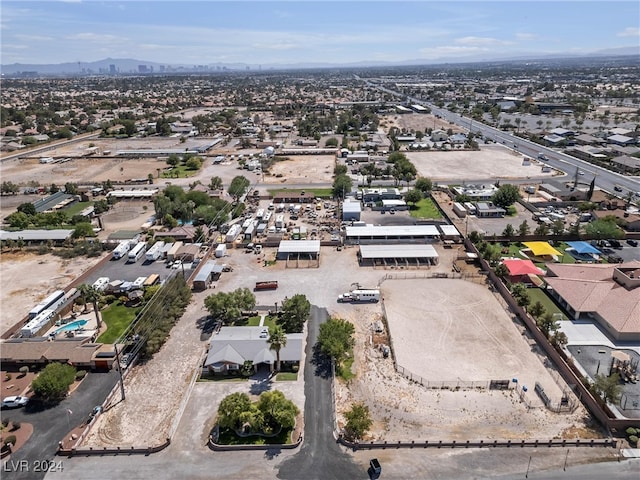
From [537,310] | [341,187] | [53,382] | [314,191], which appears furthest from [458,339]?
[314,191]

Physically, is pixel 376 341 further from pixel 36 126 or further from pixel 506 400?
pixel 36 126

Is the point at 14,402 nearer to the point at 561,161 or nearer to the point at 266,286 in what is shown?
the point at 266,286

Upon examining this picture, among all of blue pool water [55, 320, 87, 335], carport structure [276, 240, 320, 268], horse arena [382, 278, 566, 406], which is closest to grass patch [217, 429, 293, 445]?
horse arena [382, 278, 566, 406]

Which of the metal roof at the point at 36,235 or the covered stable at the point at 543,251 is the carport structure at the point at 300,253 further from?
the metal roof at the point at 36,235

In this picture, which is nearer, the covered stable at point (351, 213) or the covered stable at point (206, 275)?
the covered stable at point (206, 275)

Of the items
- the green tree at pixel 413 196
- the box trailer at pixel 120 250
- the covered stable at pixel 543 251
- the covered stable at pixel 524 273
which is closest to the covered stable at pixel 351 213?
the green tree at pixel 413 196

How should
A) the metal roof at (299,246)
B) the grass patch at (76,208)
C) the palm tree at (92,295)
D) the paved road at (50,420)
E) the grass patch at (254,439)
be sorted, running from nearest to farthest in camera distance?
the paved road at (50,420) < the grass patch at (254,439) < the palm tree at (92,295) < the metal roof at (299,246) < the grass patch at (76,208)

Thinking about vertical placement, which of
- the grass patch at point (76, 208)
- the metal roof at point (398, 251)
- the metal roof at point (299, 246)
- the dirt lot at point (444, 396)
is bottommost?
the dirt lot at point (444, 396)

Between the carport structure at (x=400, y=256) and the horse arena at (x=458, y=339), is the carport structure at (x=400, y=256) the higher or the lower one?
the higher one
